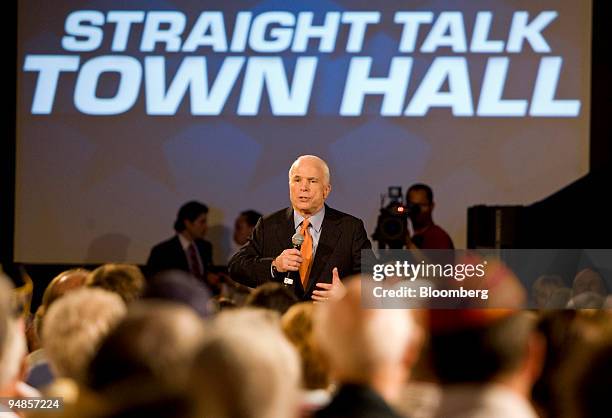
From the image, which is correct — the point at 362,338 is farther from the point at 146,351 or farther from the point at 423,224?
the point at 423,224

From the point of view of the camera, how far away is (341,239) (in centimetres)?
476

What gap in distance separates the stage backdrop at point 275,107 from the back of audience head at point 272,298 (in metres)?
4.77

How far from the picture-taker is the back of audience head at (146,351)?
5.68ft

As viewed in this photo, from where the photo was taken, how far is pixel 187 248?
25.6 feet

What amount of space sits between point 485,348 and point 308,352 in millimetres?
1036

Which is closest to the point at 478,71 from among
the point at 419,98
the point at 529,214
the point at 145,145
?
the point at 419,98

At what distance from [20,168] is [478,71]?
11.8 feet

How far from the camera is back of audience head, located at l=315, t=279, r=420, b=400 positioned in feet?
6.40

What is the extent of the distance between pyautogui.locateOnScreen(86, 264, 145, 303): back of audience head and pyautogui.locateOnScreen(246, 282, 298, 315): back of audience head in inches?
14.2

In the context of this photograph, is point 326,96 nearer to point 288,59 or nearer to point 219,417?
point 288,59

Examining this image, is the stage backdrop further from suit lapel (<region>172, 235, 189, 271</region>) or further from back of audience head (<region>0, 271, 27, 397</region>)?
back of audience head (<region>0, 271, 27, 397</region>)

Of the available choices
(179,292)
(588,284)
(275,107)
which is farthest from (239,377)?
(275,107)

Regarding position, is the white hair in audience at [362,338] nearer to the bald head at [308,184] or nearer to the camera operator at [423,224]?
the bald head at [308,184]

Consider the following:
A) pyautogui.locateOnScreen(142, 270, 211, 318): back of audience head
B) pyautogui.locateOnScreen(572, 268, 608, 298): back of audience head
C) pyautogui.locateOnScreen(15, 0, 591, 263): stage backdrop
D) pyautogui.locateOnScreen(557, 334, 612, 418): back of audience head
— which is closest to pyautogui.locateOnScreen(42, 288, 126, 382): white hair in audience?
pyautogui.locateOnScreen(142, 270, 211, 318): back of audience head
